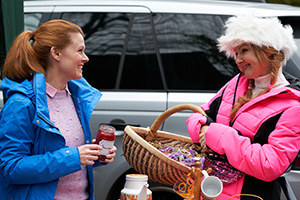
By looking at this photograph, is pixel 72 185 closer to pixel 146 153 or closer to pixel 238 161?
pixel 146 153

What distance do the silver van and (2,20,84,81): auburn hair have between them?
4.18ft

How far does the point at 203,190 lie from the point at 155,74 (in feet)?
5.57

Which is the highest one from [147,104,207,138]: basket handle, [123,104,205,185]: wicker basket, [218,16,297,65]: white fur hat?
[218,16,297,65]: white fur hat

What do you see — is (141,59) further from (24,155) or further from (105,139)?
(24,155)

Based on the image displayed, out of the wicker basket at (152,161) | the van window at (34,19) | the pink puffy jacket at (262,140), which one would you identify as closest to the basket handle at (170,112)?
the wicker basket at (152,161)

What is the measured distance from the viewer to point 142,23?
146 inches

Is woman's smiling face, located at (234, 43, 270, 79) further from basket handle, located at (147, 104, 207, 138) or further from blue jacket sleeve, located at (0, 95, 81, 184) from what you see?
blue jacket sleeve, located at (0, 95, 81, 184)

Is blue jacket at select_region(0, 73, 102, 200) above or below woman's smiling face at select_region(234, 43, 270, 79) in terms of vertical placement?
below

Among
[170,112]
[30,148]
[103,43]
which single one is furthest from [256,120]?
[103,43]

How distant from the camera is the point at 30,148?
2186mm

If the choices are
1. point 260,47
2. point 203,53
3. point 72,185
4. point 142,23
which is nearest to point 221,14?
point 203,53

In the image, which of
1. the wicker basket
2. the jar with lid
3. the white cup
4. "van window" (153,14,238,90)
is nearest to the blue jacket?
the jar with lid

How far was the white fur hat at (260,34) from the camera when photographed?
233cm

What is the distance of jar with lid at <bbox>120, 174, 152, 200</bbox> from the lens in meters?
2.14
